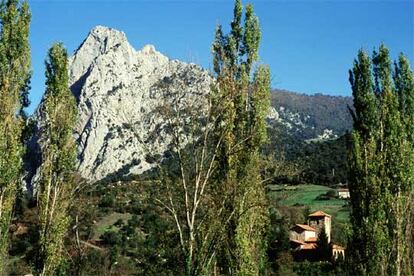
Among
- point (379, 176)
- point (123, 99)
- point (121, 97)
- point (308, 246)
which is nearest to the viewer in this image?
point (123, 99)

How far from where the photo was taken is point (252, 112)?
73.0ft

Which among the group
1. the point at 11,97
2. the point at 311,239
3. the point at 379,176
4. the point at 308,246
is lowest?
the point at 308,246

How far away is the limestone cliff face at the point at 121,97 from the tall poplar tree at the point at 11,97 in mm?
1869

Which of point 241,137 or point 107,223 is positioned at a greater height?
point 241,137

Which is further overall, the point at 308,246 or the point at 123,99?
the point at 308,246

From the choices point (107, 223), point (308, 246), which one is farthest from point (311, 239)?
point (107, 223)

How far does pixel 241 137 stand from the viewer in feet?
70.7

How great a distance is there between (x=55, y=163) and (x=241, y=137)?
921cm

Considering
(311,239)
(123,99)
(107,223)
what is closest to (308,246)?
(311,239)

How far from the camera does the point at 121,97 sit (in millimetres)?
17797

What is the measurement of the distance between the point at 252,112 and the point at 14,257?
4047cm

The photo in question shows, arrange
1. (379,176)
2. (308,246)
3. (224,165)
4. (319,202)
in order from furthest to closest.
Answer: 1. (319,202)
2. (308,246)
3. (379,176)
4. (224,165)

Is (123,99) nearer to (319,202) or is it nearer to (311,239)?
(311,239)

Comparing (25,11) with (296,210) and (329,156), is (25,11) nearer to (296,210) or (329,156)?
(296,210)
